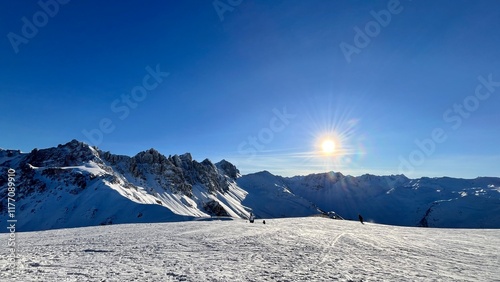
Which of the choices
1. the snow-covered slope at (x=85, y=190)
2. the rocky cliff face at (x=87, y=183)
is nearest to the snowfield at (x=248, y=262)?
the snow-covered slope at (x=85, y=190)

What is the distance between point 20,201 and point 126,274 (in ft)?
410

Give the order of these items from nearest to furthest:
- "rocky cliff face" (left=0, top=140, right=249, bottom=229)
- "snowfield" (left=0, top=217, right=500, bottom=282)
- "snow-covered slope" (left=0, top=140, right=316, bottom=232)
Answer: "snowfield" (left=0, top=217, right=500, bottom=282)
"snow-covered slope" (left=0, top=140, right=316, bottom=232)
"rocky cliff face" (left=0, top=140, right=249, bottom=229)

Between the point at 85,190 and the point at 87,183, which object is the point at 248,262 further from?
the point at 87,183

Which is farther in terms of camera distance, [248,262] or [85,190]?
[85,190]

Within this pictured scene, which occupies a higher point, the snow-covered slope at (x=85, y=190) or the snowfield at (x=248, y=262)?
the snow-covered slope at (x=85, y=190)

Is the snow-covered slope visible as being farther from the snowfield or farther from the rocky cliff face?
the snowfield

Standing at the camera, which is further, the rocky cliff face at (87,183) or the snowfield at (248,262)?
the rocky cliff face at (87,183)

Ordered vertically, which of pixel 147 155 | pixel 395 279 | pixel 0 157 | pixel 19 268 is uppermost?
pixel 147 155

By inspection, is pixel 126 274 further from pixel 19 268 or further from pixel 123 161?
pixel 123 161

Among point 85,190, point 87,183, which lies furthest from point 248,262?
point 87,183

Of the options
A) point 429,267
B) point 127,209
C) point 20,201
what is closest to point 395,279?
point 429,267

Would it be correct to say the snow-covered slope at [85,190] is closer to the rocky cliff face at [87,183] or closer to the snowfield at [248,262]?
the rocky cliff face at [87,183]

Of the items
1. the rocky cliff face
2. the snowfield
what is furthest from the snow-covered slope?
the snowfield

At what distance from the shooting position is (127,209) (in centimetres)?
7931
